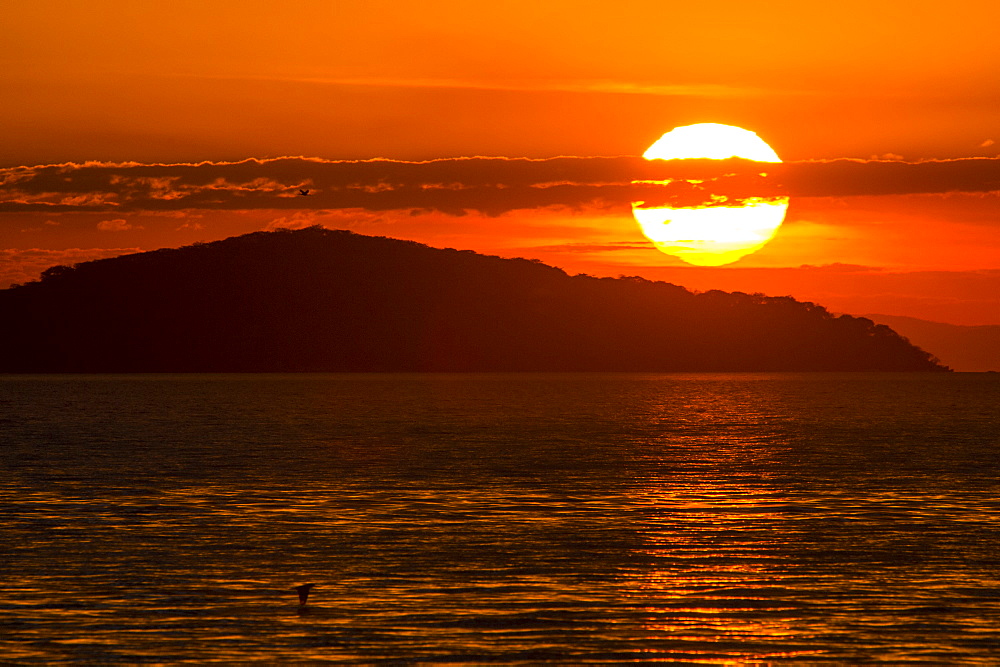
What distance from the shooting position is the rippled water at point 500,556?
2839 cm

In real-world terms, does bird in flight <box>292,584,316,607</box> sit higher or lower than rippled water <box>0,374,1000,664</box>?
higher

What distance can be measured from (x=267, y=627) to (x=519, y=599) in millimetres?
6693

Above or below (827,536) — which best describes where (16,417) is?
below

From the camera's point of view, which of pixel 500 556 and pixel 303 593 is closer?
pixel 303 593

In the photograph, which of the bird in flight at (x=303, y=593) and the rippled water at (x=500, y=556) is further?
the bird in flight at (x=303, y=593)

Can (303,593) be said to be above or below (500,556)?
above

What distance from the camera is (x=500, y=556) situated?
39406 mm

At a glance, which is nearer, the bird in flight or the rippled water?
the rippled water

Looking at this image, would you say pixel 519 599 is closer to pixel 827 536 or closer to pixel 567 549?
pixel 567 549

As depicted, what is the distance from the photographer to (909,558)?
39.3m

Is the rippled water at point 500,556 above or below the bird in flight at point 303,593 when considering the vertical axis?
below

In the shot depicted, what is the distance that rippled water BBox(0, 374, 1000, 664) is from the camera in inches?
1118

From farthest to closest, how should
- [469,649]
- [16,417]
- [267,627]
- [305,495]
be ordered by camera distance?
[16,417], [305,495], [267,627], [469,649]

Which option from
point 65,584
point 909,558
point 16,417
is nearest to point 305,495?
point 65,584
